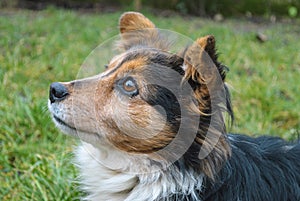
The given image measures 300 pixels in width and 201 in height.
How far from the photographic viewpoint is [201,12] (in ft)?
43.0

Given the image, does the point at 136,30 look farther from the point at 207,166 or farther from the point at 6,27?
the point at 6,27

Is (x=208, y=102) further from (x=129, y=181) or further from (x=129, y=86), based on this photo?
(x=129, y=181)

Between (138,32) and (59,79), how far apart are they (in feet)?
9.21

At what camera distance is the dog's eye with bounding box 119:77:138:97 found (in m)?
2.86

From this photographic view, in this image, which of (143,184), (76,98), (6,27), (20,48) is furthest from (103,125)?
(6,27)

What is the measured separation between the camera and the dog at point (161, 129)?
279cm

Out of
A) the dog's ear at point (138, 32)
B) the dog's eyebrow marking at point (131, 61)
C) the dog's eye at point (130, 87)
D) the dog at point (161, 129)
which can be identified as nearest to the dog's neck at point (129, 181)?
the dog at point (161, 129)

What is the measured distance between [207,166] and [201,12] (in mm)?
10708

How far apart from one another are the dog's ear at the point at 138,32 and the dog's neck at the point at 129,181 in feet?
2.70

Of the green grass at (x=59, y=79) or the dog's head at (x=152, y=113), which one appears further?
the green grass at (x=59, y=79)

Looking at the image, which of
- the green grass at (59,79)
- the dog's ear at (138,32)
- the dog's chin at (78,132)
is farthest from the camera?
the green grass at (59,79)

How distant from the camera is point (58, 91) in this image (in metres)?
2.82

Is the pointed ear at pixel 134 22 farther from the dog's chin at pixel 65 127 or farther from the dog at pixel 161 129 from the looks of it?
the dog's chin at pixel 65 127

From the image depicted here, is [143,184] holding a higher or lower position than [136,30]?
lower
